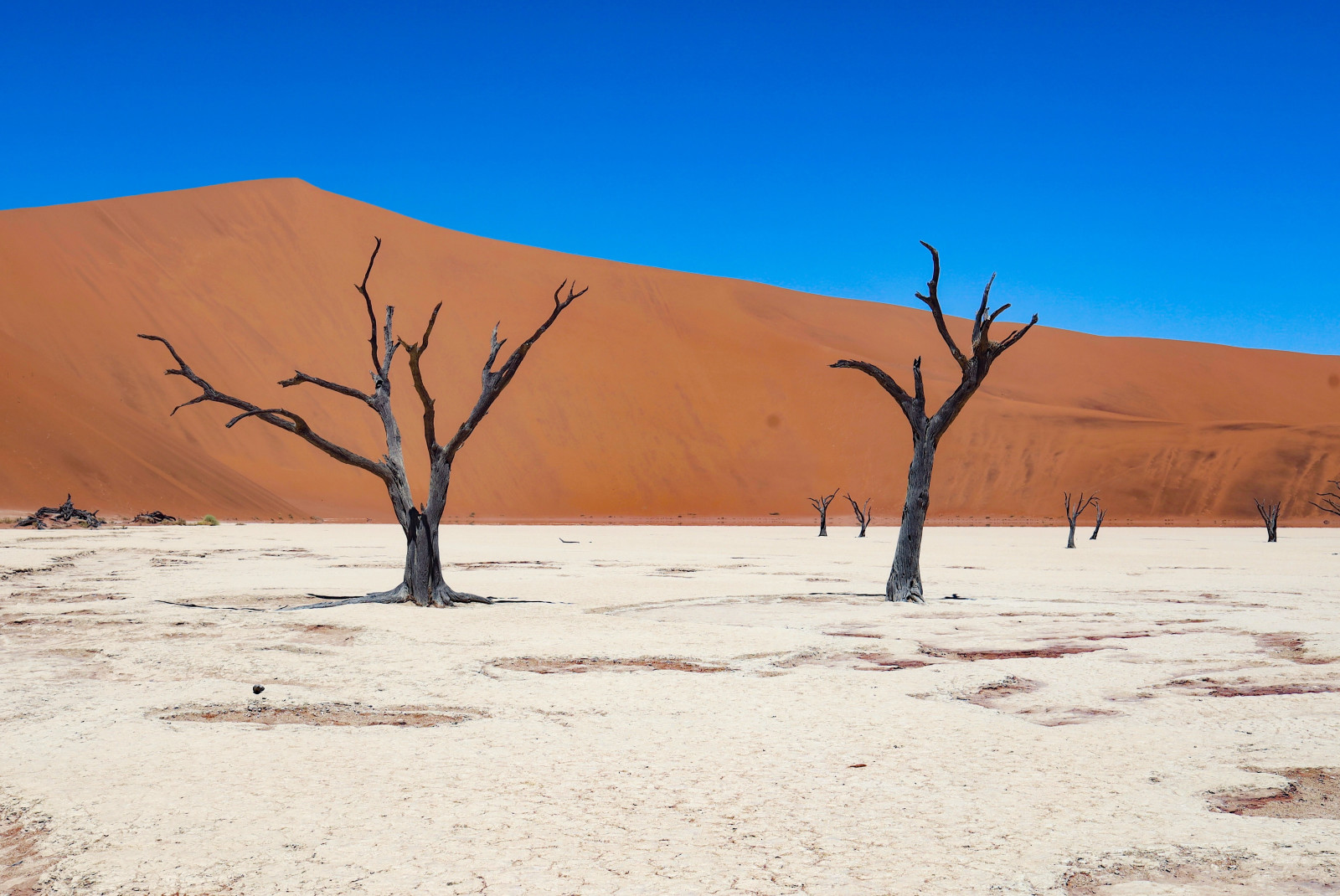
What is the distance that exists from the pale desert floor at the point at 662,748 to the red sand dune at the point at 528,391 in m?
35.4

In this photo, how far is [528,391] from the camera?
68375 millimetres

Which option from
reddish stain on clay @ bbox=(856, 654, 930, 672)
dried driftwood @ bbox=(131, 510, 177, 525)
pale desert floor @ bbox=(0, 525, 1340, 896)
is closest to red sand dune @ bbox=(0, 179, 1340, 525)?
dried driftwood @ bbox=(131, 510, 177, 525)

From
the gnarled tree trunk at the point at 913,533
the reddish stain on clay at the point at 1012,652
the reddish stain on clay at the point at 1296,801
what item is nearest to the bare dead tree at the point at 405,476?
the gnarled tree trunk at the point at 913,533

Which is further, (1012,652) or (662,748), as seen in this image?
(1012,652)

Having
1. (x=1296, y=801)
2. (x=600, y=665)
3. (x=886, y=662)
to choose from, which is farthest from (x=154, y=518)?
(x=1296, y=801)

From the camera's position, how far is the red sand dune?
5372cm

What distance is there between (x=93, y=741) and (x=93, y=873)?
6.76 ft

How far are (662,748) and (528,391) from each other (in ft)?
209

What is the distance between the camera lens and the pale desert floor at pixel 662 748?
3.79 m

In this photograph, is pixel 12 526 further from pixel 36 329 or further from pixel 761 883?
pixel 761 883

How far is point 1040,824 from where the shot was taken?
4.26 meters

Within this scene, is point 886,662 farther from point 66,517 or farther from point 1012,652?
point 66,517

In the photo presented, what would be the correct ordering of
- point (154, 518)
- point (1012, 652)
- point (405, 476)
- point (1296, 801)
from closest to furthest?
point (1296, 801) < point (1012, 652) < point (405, 476) < point (154, 518)

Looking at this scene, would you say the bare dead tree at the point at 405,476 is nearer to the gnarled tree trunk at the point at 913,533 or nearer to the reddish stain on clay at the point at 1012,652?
the gnarled tree trunk at the point at 913,533
